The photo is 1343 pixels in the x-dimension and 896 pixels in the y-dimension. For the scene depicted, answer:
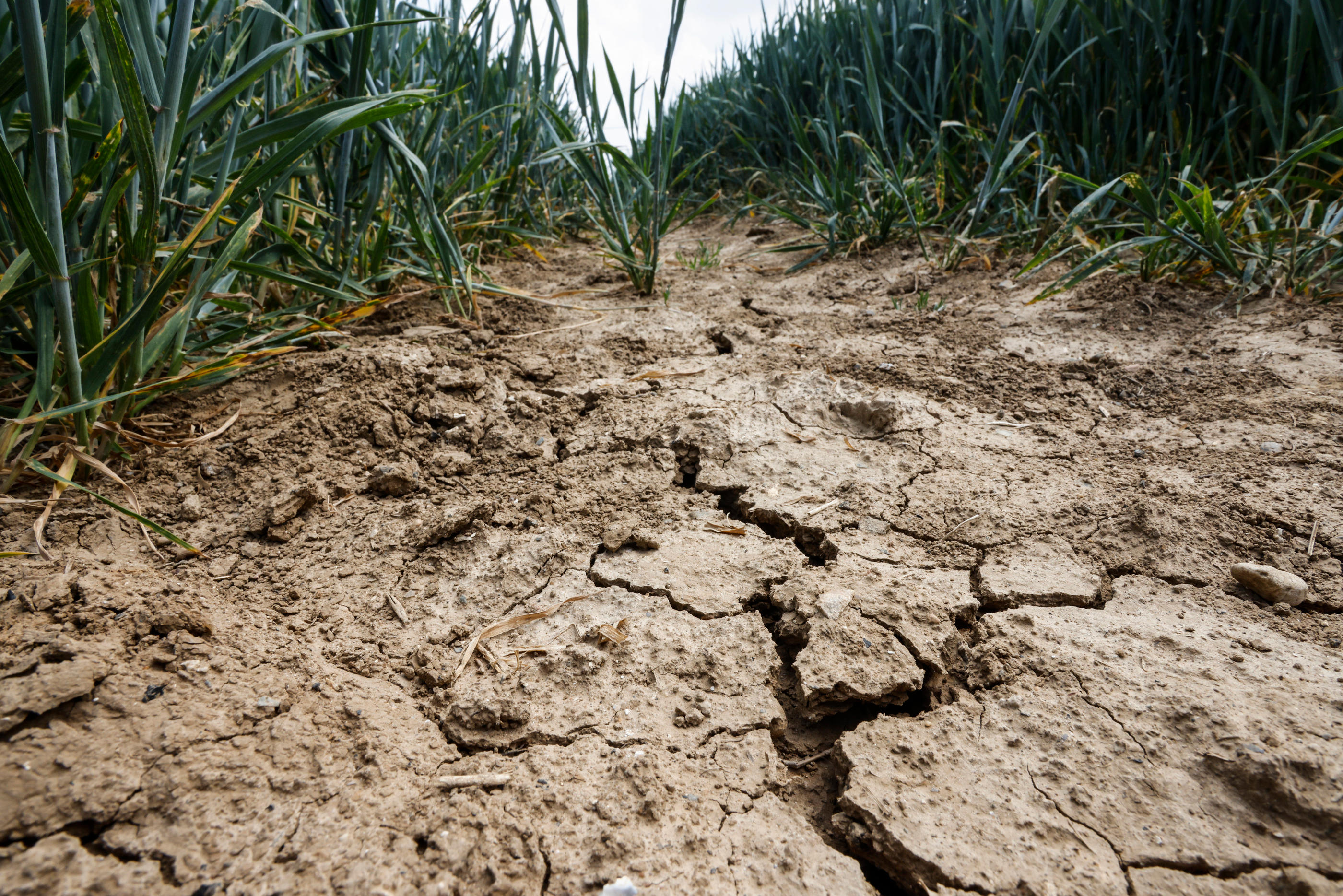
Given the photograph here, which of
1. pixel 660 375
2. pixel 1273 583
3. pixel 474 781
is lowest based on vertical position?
pixel 474 781

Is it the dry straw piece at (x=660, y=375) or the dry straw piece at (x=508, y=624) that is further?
the dry straw piece at (x=660, y=375)

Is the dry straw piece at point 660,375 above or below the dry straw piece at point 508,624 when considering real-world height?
above

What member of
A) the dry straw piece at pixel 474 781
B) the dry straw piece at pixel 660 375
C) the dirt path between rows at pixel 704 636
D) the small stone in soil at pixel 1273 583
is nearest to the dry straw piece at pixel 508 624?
the dirt path between rows at pixel 704 636

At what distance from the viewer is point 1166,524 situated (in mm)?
1251

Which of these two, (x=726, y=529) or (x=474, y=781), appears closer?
(x=474, y=781)

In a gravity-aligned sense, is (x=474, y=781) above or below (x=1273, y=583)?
below

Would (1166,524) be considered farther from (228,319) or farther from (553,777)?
(228,319)

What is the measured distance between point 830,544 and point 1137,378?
105 centimetres

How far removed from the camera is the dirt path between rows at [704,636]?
796mm

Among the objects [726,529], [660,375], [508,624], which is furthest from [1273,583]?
[660,375]

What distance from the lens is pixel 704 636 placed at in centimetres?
111

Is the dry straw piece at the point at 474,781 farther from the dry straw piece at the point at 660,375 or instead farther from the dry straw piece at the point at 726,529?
the dry straw piece at the point at 660,375

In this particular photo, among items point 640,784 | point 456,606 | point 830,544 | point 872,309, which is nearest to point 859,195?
point 872,309

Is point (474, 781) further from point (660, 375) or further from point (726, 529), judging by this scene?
point (660, 375)
